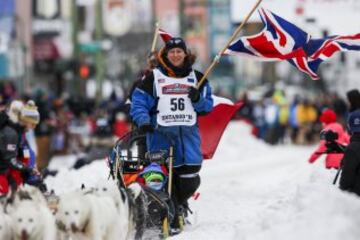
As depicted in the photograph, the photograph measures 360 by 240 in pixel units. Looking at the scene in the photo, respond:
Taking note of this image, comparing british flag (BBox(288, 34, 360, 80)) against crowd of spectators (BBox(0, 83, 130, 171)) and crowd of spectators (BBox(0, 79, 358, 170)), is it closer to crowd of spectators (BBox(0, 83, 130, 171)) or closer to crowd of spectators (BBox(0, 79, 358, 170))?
crowd of spectators (BBox(0, 79, 358, 170))

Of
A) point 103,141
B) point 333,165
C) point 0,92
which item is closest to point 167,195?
point 333,165

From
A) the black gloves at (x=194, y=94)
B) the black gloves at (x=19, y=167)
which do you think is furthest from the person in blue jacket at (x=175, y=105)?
the black gloves at (x=19, y=167)

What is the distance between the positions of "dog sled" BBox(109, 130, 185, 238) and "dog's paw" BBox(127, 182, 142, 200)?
14 cm

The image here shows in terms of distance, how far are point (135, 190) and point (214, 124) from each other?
367 centimetres

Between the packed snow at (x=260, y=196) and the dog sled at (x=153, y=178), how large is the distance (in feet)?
0.72

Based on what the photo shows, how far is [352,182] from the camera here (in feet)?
29.4

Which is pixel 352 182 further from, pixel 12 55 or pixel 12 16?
pixel 12 16

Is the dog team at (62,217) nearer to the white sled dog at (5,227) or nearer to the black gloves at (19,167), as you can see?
the white sled dog at (5,227)

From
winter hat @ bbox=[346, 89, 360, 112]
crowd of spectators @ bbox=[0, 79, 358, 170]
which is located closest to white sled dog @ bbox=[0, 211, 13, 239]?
winter hat @ bbox=[346, 89, 360, 112]

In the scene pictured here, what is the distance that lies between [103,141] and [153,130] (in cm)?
1176

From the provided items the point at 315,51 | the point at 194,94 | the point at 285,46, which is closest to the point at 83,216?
the point at 194,94

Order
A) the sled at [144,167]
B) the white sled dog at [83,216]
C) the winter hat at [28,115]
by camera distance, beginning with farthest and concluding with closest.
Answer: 1. the winter hat at [28,115]
2. the sled at [144,167]
3. the white sled dog at [83,216]

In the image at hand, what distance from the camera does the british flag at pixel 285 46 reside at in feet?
35.9

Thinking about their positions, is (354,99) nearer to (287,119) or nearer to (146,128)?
(146,128)
